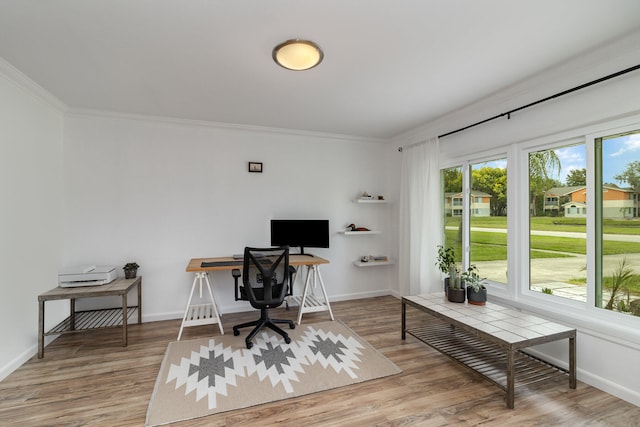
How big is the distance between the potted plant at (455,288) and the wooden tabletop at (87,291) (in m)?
3.16

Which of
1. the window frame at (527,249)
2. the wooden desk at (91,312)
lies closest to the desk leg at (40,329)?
the wooden desk at (91,312)

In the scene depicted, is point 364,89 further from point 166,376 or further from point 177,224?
point 166,376

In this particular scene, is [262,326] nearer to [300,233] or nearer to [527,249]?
[300,233]

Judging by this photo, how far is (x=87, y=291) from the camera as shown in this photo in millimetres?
2740

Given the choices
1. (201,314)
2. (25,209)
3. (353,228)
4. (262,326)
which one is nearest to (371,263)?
(353,228)

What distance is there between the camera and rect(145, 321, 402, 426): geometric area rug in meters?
1.97

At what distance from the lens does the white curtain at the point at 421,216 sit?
3609mm

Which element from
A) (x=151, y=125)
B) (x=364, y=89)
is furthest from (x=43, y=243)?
(x=364, y=89)

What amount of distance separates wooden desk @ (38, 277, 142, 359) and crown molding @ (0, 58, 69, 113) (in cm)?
183

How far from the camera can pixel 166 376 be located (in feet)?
7.47

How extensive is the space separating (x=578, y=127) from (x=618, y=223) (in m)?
0.78

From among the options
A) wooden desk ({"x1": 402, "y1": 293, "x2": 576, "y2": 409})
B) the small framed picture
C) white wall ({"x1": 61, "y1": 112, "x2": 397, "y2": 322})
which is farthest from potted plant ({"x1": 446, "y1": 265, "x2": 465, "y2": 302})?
the small framed picture

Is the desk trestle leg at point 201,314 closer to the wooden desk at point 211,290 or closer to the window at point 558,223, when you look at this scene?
the wooden desk at point 211,290

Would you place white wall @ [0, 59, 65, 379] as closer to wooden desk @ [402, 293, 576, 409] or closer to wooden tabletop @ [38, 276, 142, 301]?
wooden tabletop @ [38, 276, 142, 301]
